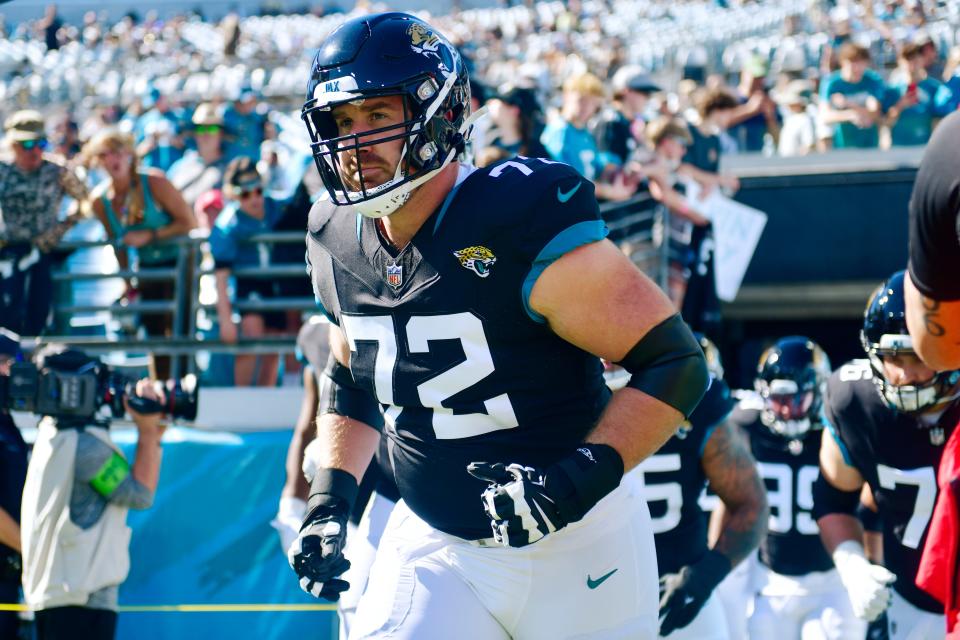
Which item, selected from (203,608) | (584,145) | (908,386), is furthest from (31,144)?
(908,386)

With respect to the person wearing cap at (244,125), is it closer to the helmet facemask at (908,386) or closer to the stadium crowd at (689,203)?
the stadium crowd at (689,203)

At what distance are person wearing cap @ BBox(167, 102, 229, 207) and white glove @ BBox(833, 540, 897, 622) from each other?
518 cm

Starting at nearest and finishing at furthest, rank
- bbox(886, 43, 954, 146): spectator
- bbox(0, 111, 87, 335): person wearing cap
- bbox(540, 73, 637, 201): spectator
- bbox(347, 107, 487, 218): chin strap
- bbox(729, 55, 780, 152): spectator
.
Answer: bbox(347, 107, 487, 218): chin strap
bbox(0, 111, 87, 335): person wearing cap
bbox(540, 73, 637, 201): spectator
bbox(886, 43, 954, 146): spectator
bbox(729, 55, 780, 152): spectator

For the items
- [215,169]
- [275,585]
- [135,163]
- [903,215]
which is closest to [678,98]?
[903,215]

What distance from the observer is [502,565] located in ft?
8.36

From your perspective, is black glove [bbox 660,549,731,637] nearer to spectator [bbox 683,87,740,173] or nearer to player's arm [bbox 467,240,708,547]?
player's arm [bbox 467,240,708,547]

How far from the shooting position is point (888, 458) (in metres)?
Result: 4.10

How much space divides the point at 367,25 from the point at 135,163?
4.33m

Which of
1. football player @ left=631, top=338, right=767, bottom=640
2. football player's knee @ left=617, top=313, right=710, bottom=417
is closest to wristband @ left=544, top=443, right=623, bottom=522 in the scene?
football player's knee @ left=617, top=313, right=710, bottom=417

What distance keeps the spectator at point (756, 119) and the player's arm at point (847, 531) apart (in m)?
5.51

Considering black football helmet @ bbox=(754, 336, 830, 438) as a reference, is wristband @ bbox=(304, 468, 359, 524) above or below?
above

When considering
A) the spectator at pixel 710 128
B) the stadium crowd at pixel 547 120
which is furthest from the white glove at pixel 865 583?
the spectator at pixel 710 128

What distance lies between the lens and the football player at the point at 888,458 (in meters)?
3.89

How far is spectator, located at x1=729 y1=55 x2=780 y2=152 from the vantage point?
9.59 metres
